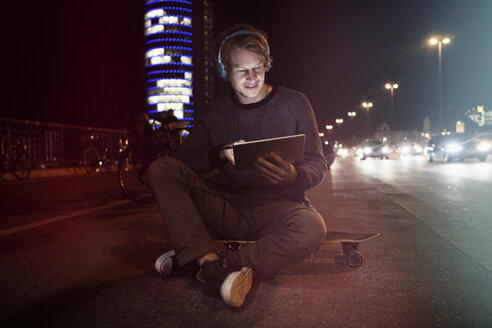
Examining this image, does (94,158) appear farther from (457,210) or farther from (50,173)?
(457,210)

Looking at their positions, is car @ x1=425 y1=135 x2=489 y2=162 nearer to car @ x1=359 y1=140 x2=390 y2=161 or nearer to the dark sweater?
car @ x1=359 y1=140 x2=390 y2=161

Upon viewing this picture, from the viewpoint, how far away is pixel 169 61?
445 ft

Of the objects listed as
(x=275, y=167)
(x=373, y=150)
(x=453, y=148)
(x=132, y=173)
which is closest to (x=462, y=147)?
(x=453, y=148)

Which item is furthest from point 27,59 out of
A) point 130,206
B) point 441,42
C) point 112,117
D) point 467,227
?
point 441,42

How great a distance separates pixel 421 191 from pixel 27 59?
20707mm

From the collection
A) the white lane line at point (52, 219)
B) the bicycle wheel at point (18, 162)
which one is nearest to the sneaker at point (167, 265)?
the white lane line at point (52, 219)

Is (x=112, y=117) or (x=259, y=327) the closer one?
(x=259, y=327)

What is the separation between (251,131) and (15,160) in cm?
1022

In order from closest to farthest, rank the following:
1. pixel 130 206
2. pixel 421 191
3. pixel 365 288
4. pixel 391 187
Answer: pixel 365 288 → pixel 130 206 → pixel 421 191 → pixel 391 187

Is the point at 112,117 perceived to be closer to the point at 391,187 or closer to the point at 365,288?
the point at 391,187

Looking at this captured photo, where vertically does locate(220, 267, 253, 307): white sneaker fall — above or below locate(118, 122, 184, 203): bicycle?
below

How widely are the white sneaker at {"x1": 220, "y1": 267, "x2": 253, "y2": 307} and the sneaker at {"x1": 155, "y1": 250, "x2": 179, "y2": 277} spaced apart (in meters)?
0.70

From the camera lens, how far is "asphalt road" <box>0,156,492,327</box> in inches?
83.4

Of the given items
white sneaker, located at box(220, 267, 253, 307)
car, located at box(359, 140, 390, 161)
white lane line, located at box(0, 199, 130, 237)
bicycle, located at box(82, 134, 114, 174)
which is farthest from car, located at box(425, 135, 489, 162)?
white sneaker, located at box(220, 267, 253, 307)
